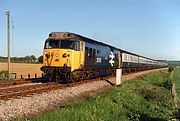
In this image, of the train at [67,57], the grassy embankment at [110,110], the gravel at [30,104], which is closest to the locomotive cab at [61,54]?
the train at [67,57]

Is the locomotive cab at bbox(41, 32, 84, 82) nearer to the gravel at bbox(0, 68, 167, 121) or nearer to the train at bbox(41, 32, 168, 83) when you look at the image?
the train at bbox(41, 32, 168, 83)

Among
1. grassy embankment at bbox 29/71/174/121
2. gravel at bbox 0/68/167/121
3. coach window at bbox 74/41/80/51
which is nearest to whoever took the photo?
grassy embankment at bbox 29/71/174/121

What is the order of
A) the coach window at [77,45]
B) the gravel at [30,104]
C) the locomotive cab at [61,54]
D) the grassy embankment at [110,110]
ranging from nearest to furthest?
the grassy embankment at [110,110]
the gravel at [30,104]
the locomotive cab at [61,54]
the coach window at [77,45]

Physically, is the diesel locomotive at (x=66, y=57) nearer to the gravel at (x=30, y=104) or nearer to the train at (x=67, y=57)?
the train at (x=67, y=57)

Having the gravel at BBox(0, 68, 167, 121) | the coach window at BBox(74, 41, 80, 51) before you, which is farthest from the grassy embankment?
the coach window at BBox(74, 41, 80, 51)

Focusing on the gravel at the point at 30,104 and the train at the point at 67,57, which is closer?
the gravel at the point at 30,104

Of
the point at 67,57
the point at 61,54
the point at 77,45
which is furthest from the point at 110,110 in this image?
the point at 77,45

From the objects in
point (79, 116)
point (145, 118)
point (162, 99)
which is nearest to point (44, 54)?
point (162, 99)

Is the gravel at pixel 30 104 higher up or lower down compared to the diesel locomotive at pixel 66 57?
lower down

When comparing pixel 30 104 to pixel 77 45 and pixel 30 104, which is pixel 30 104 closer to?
pixel 30 104

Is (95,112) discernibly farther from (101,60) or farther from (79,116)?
(101,60)

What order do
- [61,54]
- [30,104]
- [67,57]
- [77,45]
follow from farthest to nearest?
[77,45], [61,54], [67,57], [30,104]

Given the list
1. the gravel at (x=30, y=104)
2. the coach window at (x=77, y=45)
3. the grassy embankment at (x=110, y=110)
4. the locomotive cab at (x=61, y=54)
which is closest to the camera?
the grassy embankment at (x=110, y=110)

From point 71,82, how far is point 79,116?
12.0 meters
